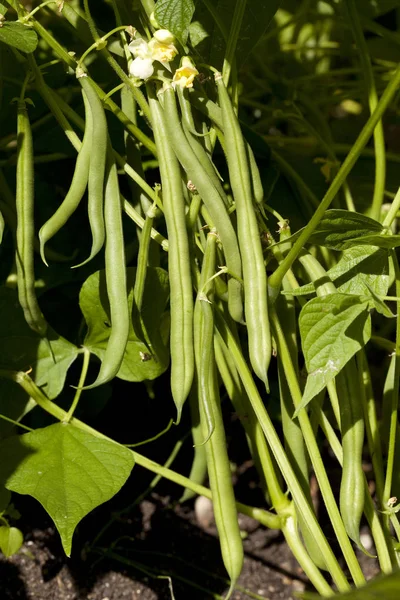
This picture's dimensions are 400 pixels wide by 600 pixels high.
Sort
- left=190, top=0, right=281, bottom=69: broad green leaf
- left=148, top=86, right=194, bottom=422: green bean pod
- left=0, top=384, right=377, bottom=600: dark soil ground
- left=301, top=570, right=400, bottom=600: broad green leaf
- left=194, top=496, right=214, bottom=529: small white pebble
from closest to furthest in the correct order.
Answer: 1. left=301, top=570, right=400, bottom=600: broad green leaf
2. left=148, top=86, right=194, bottom=422: green bean pod
3. left=190, top=0, right=281, bottom=69: broad green leaf
4. left=0, top=384, right=377, bottom=600: dark soil ground
5. left=194, top=496, right=214, bottom=529: small white pebble

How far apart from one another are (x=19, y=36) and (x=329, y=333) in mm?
552

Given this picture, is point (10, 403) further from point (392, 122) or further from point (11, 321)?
point (392, 122)

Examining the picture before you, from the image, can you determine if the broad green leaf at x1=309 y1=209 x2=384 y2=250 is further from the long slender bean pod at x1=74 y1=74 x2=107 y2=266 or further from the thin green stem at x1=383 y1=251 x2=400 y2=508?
the long slender bean pod at x1=74 y1=74 x2=107 y2=266

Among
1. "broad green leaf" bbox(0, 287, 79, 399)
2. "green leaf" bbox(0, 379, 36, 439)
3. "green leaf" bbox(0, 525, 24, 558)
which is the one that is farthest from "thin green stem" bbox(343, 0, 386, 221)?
"green leaf" bbox(0, 525, 24, 558)

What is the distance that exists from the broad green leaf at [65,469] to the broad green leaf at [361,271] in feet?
1.23

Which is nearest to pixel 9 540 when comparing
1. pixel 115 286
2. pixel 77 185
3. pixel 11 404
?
pixel 11 404

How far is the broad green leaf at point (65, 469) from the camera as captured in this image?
0.94 metres

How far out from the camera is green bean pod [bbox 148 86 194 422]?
0.92 m

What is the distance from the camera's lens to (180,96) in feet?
3.02

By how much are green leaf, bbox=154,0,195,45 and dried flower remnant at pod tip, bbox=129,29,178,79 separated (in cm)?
1

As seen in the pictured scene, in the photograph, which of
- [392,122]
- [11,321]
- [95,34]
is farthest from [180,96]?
[392,122]

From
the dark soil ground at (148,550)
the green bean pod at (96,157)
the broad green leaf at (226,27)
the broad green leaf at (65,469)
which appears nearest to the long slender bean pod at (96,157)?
the green bean pod at (96,157)

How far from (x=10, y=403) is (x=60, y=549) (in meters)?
0.39

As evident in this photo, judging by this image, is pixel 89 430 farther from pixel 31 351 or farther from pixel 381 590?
pixel 381 590
